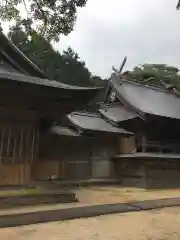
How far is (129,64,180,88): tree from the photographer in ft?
153

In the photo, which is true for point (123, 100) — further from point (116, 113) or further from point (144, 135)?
point (144, 135)

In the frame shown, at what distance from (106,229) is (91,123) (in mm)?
12219

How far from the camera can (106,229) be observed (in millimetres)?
5809

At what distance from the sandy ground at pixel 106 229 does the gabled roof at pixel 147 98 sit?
37.1 feet

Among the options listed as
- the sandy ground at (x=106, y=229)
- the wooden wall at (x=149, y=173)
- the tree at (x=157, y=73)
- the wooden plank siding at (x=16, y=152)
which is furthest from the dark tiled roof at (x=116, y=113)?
the tree at (x=157, y=73)

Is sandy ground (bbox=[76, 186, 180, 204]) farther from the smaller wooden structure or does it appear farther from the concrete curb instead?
the smaller wooden structure

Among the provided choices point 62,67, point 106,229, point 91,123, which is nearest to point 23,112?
point 106,229

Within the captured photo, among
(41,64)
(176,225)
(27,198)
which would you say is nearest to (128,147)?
(27,198)

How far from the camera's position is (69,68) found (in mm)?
45781

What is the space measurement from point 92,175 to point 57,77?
27.9 m

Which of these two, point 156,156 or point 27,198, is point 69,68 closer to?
point 156,156

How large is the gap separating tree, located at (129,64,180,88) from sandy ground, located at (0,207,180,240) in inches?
1566

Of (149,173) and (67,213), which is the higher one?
(149,173)

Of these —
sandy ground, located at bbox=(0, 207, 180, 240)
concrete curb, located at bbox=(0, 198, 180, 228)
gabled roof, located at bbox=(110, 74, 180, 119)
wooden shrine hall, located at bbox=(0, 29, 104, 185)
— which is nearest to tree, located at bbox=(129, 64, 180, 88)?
gabled roof, located at bbox=(110, 74, 180, 119)
